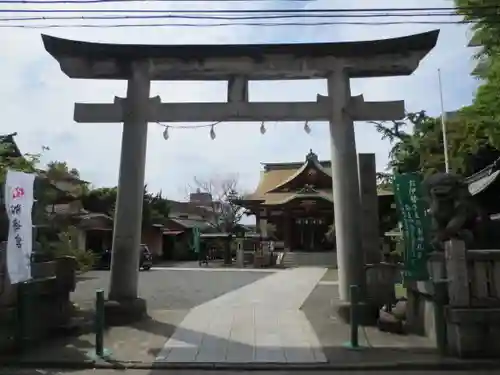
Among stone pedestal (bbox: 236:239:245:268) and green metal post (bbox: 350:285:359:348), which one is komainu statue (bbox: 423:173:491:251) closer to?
green metal post (bbox: 350:285:359:348)

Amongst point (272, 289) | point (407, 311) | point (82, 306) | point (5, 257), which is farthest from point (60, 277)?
point (272, 289)

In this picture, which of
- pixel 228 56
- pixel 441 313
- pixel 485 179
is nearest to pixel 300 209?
pixel 485 179

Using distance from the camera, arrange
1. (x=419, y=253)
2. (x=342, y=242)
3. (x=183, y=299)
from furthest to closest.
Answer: (x=183, y=299) → (x=342, y=242) → (x=419, y=253)

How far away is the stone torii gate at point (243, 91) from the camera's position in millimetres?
10672

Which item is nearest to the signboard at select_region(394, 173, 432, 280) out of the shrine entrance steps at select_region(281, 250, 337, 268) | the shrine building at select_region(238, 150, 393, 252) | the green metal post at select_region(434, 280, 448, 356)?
the green metal post at select_region(434, 280, 448, 356)

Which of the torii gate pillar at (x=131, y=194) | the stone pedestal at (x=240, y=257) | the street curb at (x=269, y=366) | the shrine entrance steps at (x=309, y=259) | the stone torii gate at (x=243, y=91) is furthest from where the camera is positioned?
the shrine entrance steps at (x=309, y=259)

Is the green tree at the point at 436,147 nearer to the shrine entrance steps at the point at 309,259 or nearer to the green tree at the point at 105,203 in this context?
the shrine entrance steps at the point at 309,259

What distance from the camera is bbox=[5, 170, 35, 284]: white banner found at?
7887 mm

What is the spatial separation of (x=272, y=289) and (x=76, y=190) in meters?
25.8

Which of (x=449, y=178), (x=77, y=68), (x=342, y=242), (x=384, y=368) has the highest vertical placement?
(x=77, y=68)

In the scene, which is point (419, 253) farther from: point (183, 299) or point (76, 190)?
point (76, 190)

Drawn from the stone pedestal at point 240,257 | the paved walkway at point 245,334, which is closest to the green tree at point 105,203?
the stone pedestal at point 240,257

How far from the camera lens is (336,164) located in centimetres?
1100

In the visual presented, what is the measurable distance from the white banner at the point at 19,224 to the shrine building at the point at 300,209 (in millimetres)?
29679
